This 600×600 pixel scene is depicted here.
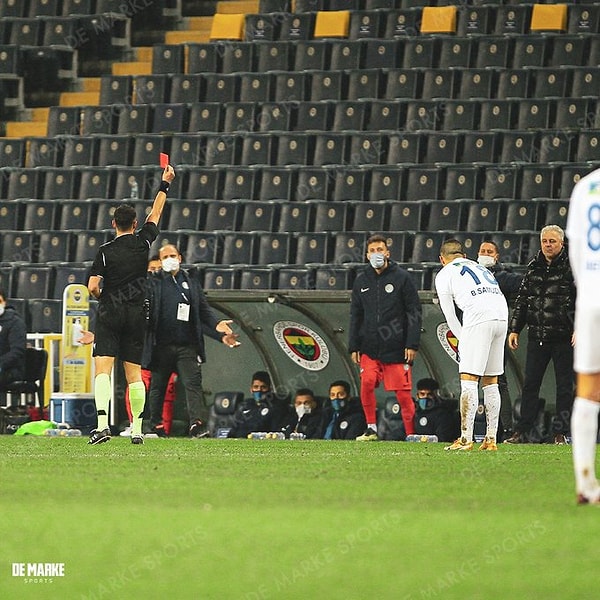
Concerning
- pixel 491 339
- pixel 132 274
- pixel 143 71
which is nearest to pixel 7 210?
pixel 143 71

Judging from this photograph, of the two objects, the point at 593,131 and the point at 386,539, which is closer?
the point at 386,539

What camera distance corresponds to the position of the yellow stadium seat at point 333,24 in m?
24.8

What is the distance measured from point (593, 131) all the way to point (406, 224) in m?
2.81

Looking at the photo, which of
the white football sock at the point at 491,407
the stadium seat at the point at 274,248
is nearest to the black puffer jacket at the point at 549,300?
the white football sock at the point at 491,407

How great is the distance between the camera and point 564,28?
23.1 m

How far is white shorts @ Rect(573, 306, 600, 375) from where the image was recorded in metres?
7.13

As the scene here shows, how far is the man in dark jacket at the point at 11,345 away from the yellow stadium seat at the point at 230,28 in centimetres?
895

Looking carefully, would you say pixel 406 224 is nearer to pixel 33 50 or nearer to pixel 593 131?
pixel 593 131

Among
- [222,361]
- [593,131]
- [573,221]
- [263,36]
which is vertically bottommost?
[222,361]

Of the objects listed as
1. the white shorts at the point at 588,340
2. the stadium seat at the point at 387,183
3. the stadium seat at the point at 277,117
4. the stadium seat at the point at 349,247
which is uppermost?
the stadium seat at the point at 277,117

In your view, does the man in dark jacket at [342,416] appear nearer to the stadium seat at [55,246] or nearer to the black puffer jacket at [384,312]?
the black puffer jacket at [384,312]

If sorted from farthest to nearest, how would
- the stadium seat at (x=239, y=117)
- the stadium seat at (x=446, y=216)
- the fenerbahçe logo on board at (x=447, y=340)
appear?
the stadium seat at (x=239, y=117), the stadium seat at (x=446, y=216), the fenerbahçe logo on board at (x=447, y=340)

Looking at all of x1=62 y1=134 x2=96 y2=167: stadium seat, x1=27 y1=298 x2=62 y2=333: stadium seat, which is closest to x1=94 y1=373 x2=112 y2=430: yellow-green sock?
x1=27 y1=298 x2=62 y2=333: stadium seat

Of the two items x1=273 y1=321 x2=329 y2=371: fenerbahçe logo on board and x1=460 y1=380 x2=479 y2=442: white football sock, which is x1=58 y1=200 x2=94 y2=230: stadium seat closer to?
x1=273 y1=321 x2=329 y2=371: fenerbahçe logo on board
